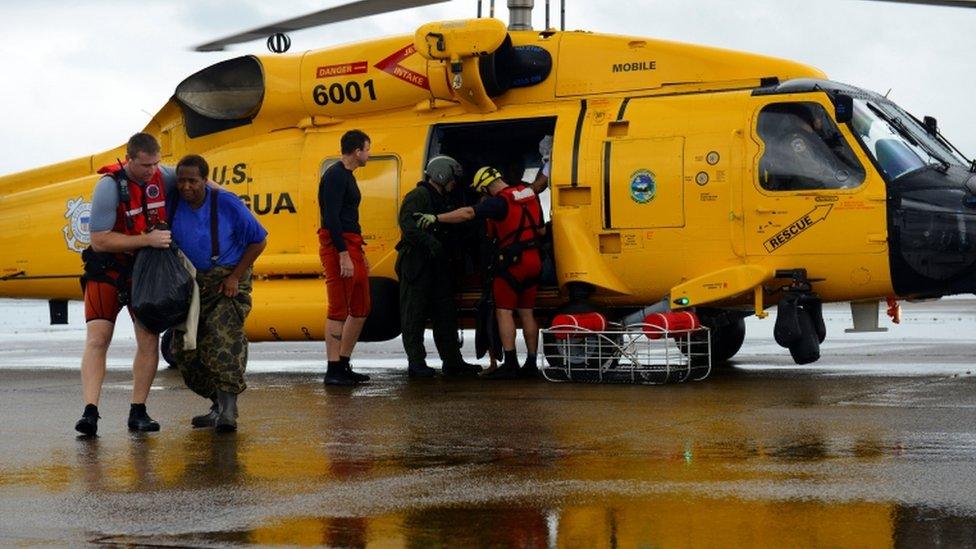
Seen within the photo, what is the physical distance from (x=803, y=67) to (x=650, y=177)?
191 cm

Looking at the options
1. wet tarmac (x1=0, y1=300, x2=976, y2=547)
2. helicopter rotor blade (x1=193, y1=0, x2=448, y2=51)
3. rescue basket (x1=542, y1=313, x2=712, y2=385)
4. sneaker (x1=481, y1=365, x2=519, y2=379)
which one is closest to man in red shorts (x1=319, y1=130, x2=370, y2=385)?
wet tarmac (x1=0, y1=300, x2=976, y2=547)

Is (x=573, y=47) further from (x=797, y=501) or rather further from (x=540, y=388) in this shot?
(x=797, y=501)

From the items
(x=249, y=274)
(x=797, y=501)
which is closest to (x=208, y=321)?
(x=249, y=274)

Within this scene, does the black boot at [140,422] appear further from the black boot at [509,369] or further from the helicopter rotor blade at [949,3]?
the helicopter rotor blade at [949,3]

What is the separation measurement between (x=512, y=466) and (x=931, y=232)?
5855mm

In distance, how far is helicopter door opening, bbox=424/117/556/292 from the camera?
44.1 ft

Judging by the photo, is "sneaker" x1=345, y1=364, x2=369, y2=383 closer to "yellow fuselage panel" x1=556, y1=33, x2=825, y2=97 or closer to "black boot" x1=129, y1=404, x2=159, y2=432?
"yellow fuselage panel" x1=556, y1=33, x2=825, y2=97

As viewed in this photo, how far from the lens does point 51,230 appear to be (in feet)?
51.1

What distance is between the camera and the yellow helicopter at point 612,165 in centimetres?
1215

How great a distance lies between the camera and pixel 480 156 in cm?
1456

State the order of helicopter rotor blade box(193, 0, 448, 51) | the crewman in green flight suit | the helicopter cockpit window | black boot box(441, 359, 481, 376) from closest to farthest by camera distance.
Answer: the helicopter cockpit window → helicopter rotor blade box(193, 0, 448, 51) → the crewman in green flight suit → black boot box(441, 359, 481, 376)

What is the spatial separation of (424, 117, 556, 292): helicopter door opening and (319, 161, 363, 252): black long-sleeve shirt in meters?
1.21

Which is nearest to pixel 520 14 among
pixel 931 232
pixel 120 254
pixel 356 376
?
pixel 356 376

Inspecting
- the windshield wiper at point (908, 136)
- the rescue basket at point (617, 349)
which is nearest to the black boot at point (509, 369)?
the rescue basket at point (617, 349)
